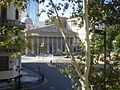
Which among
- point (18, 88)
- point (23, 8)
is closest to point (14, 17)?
point (18, 88)

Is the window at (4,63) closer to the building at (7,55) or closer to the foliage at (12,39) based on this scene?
the building at (7,55)

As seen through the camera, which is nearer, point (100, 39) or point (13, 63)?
point (100, 39)

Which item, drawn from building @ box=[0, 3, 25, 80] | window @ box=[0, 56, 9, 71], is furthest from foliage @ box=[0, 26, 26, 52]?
window @ box=[0, 56, 9, 71]

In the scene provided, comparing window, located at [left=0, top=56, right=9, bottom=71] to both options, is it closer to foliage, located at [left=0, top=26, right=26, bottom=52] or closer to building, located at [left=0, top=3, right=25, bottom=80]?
building, located at [left=0, top=3, right=25, bottom=80]

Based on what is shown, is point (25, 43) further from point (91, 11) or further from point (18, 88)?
point (18, 88)

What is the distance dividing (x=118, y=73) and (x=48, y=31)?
10974cm

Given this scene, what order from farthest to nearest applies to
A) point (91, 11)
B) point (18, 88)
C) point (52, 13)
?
point (18, 88) → point (91, 11) → point (52, 13)

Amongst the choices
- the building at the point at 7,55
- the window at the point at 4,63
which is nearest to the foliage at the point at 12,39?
the building at the point at 7,55

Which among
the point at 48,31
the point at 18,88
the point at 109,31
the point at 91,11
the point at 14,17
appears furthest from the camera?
the point at 48,31

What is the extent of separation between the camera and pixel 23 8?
12797 millimetres

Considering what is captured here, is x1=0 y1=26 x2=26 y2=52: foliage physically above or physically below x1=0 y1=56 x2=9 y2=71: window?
above

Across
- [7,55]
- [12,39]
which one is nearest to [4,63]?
[7,55]

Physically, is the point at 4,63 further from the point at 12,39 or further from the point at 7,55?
the point at 12,39

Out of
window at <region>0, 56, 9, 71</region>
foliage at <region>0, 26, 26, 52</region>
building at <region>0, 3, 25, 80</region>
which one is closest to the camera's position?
foliage at <region>0, 26, 26, 52</region>
